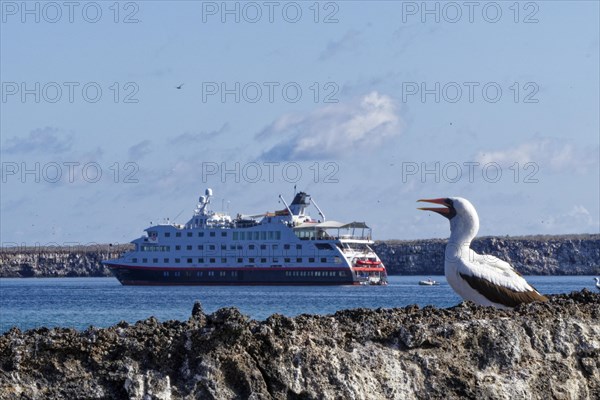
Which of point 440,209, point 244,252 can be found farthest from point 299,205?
point 440,209

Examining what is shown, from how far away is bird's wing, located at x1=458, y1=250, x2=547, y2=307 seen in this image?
40.7 ft

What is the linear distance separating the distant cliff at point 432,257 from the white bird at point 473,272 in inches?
5267

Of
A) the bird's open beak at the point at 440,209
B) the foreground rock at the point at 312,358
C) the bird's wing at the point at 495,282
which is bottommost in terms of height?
the foreground rock at the point at 312,358

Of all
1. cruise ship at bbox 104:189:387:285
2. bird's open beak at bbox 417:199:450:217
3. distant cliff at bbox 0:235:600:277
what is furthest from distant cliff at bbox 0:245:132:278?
bird's open beak at bbox 417:199:450:217

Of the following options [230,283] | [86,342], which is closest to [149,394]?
[86,342]

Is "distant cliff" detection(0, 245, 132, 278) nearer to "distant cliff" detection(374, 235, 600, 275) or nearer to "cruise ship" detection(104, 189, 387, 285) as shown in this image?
"distant cliff" detection(374, 235, 600, 275)

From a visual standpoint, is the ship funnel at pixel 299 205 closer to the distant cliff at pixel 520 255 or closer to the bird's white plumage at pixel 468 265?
the distant cliff at pixel 520 255

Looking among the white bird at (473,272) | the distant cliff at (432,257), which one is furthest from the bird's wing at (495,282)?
the distant cliff at (432,257)

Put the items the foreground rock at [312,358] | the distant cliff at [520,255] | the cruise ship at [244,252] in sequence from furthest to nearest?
the distant cliff at [520,255]
the cruise ship at [244,252]
the foreground rock at [312,358]

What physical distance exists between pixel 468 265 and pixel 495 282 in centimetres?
34

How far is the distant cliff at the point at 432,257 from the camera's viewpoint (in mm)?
149875

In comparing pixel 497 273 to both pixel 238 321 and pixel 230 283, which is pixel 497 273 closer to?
pixel 238 321

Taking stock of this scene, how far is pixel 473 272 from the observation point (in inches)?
487

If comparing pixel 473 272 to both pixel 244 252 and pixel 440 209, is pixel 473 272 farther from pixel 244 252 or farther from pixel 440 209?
pixel 244 252
